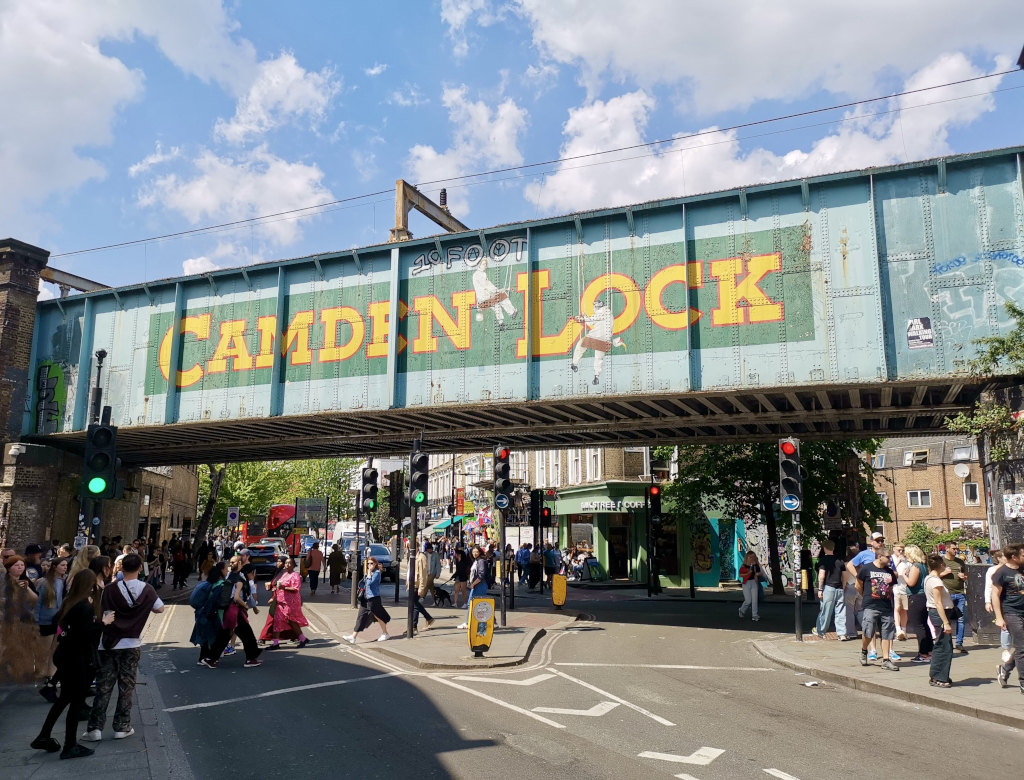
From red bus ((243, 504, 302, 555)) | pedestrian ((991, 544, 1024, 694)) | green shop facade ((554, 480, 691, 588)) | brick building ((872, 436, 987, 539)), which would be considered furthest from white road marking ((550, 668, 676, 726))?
red bus ((243, 504, 302, 555))

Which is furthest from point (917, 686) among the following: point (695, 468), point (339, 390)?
point (695, 468)

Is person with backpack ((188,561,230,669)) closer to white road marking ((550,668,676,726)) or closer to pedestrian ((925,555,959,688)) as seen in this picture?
white road marking ((550,668,676,726))

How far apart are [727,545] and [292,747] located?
96.8 feet

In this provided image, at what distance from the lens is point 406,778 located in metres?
6.50

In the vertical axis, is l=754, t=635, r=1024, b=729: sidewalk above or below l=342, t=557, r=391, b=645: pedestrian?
below

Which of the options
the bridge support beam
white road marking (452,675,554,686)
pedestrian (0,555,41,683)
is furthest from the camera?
the bridge support beam

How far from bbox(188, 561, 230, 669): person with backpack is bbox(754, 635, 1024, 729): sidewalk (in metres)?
9.23

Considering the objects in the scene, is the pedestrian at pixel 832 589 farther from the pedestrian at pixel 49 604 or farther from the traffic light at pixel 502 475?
the pedestrian at pixel 49 604

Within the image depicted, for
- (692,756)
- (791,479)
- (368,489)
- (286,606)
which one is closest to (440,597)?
(368,489)

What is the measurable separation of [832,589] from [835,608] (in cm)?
59

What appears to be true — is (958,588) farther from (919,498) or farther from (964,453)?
(919,498)

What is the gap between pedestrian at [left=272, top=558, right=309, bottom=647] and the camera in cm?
1437

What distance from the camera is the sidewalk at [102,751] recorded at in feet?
21.6

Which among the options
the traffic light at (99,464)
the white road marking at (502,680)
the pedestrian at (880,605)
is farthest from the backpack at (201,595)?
the pedestrian at (880,605)
